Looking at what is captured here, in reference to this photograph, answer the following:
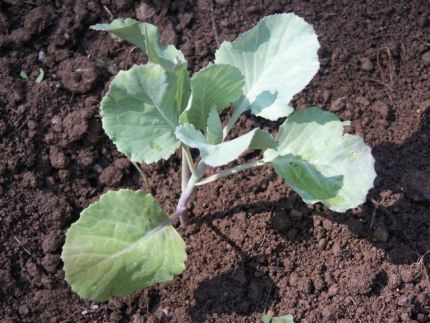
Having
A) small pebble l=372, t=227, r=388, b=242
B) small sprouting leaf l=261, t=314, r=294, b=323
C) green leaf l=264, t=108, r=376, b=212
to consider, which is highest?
green leaf l=264, t=108, r=376, b=212

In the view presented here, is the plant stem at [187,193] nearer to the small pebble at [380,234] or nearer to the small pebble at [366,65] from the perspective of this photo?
the small pebble at [380,234]

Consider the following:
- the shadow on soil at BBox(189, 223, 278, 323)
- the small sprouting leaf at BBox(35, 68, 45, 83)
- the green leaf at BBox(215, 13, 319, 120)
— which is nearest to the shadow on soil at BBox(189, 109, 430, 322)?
the shadow on soil at BBox(189, 223, 278, 323)

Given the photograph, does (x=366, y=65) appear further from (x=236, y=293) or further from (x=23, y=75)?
(x=23, y=75)

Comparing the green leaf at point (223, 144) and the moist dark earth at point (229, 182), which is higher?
the green leaf at point (223, 144)

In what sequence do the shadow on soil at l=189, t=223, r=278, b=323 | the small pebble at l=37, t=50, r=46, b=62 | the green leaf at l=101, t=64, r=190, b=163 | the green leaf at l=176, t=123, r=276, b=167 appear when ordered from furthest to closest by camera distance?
the small pebble at l=37, t=50, r=46, b=62, the shadow on soil at l=189, t=223, r=278, b=323, the green leaf at l=101, t=64, r=190, b=163, the green leaf at l=176, t=123, r=276, b=167

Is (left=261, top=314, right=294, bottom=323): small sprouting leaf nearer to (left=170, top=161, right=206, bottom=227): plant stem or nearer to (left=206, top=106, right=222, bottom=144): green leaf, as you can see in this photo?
(left=170, top=161, right=206, bottom=227): plant stem

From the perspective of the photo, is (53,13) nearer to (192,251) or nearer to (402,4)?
(192,251)

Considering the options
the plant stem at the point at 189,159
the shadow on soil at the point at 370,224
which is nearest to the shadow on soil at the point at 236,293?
the shadow on soil at the point at 370,224

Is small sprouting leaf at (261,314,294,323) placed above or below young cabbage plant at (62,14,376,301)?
below
